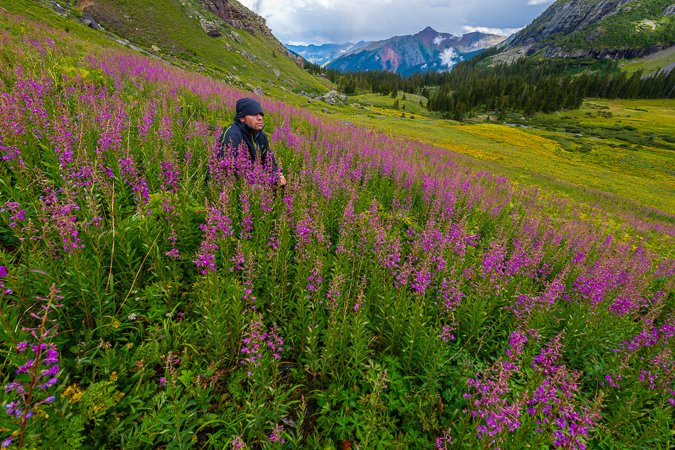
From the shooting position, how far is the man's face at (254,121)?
6449 millimetres

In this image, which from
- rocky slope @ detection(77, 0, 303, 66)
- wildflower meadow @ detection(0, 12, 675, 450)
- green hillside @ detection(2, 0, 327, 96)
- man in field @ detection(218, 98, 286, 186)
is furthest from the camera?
rocky slope @ detection(77, 0, 303, 66)

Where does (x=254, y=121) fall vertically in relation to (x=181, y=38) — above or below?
below

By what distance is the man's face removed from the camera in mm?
6449

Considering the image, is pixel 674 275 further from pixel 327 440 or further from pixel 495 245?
pixel 327 440

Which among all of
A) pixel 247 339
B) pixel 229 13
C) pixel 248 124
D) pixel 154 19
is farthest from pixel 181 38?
pixel 247 339

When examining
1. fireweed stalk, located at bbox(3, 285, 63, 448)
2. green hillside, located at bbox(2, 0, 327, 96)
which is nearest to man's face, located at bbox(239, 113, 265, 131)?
fireweed stalk, located at bbox(3, 285, 63, 448)

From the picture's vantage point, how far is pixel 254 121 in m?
6.46

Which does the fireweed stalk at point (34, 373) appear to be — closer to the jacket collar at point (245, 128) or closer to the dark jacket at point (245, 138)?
the dark jacket at point (245, 138)

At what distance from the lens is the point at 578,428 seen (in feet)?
6.86

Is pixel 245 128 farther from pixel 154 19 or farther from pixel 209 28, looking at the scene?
pixel 209 28

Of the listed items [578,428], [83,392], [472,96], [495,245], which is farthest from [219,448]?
[472,96]

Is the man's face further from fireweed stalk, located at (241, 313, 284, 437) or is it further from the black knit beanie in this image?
fireweed stalk, located at (241, 313, 284, 437)

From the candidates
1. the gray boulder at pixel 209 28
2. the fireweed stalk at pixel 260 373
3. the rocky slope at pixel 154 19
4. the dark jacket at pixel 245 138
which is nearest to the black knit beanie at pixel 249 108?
the dark jacket at pixel 245 138

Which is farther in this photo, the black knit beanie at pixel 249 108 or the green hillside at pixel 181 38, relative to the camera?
the green hillside at pixel 181 38
